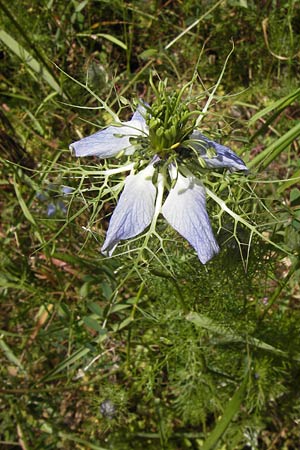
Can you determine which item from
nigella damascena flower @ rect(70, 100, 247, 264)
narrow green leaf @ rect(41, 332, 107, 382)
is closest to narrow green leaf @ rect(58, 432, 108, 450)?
narrow green leaf @ rect(41, 332, 107, 382)

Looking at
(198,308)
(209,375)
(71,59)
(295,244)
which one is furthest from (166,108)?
(71,59)

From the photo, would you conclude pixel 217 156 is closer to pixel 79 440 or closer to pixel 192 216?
pixel 192 216

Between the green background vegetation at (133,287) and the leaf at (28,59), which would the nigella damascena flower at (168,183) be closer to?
the green background vegetation at (133,287)

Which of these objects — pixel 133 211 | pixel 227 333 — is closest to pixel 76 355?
pixel 227 333

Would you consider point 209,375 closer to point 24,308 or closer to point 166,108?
point 24,308

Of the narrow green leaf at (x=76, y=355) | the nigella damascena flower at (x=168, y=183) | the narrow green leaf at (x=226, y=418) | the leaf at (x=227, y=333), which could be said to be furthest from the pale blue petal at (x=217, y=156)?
the narrow green leaf at (x=76, y=355)
